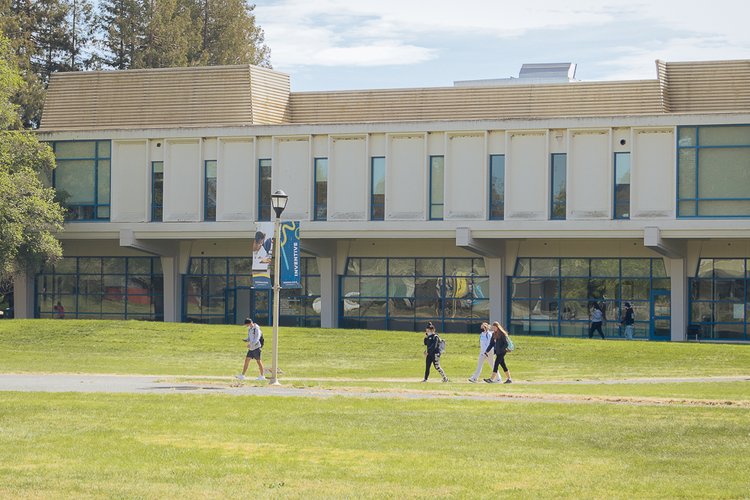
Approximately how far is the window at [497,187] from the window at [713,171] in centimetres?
668

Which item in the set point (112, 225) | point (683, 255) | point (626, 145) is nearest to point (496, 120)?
point (626, 145)

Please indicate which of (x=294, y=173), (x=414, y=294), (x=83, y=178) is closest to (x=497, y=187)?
(x=414, y=294)

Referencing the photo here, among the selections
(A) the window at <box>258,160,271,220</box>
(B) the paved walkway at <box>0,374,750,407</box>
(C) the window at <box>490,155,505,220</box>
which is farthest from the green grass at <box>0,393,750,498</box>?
(A) the window at <box>258,160,271,220</box>

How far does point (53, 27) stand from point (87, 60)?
9.58 ft

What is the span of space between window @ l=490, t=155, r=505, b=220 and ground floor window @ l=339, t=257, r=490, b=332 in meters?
3.26

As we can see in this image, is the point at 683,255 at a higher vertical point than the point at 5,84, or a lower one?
lower

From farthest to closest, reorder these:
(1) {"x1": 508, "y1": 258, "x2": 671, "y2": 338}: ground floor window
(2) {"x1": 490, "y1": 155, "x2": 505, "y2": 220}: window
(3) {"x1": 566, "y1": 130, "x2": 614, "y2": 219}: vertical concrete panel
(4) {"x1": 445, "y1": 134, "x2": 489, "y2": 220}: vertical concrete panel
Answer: (1) {"x1": 508, "y1": 258, "x2": 671, "y2": 338}: ground floor window
(4) {"x1": 445, "y1": 134, "x2": 489, "y2": 220}: vertical concrete panel
(2) {"x1": 490, "y1": 155, "x2": 505, "y2": 220}: window
(3) {"x1": 566, "y1": 130, "x2": 614, "y2": 219}: vertical concrete panel

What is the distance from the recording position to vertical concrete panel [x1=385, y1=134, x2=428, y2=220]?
51.8 metres

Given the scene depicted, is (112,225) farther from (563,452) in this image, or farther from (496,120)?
(563,452)

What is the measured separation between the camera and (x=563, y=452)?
18062 millimetres

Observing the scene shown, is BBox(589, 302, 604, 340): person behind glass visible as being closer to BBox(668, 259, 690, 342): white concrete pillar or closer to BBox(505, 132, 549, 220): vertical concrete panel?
BBox(668, 259, 690, 342): white concrete pillar

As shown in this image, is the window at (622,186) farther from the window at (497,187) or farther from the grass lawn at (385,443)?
the grass lawn at (385,443)

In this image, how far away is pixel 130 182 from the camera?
55.4 m

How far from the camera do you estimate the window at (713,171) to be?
47.9m
